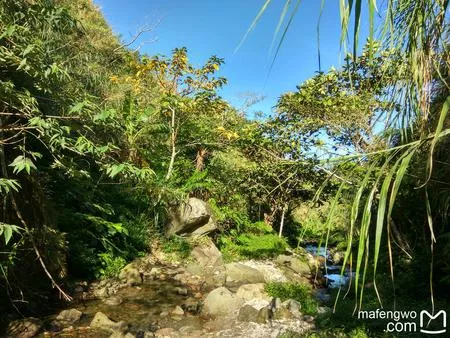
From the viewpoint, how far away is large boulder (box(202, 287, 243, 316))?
647cm

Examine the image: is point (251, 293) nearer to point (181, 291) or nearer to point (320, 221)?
point (181, 291)

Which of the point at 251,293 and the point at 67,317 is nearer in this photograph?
the point at 67,317

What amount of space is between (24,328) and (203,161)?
805 centimetres

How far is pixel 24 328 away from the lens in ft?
16.8

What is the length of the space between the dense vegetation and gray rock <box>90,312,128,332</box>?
814mm

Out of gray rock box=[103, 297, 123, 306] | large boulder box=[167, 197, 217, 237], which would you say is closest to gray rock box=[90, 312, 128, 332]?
gray rock box=[103, 297, 123, 306]

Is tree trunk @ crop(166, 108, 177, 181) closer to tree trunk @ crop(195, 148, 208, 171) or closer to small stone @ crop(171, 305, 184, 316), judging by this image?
tree trunk @ crop(195, 148, 208, 171)

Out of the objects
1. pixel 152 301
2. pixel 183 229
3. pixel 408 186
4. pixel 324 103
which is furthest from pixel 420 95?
pixel 183 229

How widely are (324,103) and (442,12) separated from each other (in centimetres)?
715

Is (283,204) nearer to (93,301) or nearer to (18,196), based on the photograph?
(93,301)

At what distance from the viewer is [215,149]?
1218 cm

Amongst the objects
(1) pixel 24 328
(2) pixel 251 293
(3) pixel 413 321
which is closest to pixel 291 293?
(2) pixel 251 293

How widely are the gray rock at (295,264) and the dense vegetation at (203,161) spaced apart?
420 millimetres

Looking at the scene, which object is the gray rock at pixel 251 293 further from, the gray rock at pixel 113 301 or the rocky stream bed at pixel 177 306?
the gray rock at pixel 113 301
